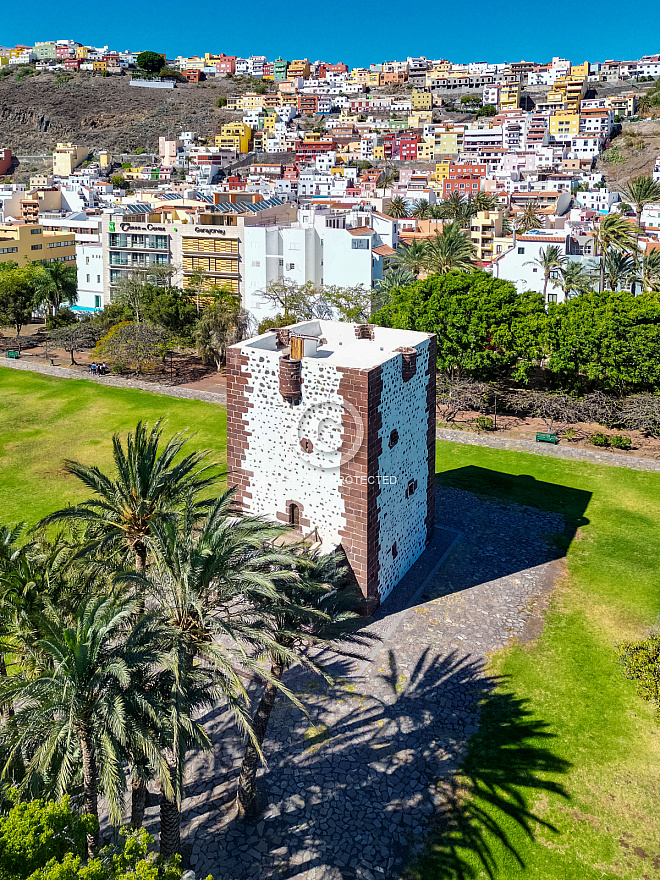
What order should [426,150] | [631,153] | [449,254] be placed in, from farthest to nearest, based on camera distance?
[426,150]
[631,153]
[449,254]

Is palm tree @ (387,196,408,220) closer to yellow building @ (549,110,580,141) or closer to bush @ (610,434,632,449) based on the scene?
bush @ (610,434,632,449)

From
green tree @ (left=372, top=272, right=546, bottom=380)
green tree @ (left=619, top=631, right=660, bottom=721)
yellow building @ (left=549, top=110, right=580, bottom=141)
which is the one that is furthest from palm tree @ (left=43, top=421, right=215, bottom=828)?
yellow building @ (left=549, top=110, right=580, bottom=141)

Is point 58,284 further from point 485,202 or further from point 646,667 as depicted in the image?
point 485,202

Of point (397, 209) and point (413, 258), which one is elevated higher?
point (397, 209)

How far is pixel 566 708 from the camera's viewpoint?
1908 centimetres

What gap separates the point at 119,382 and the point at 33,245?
4003cm

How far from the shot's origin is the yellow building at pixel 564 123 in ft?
564

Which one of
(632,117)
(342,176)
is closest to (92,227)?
(342,176)

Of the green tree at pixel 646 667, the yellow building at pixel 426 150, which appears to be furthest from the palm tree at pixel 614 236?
the yellow building at pixel 426 150

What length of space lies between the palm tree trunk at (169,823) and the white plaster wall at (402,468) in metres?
10.9

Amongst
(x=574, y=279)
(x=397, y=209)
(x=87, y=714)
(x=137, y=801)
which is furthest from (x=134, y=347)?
(x=397, y=209)

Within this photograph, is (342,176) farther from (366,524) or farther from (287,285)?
(366,524)

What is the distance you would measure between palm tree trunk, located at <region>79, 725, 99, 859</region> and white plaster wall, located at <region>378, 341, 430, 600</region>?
39.5 feet

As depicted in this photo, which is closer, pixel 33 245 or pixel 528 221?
pixel 33 245
